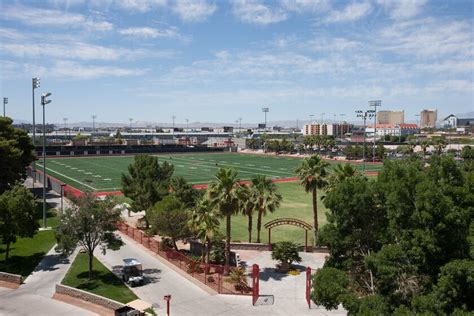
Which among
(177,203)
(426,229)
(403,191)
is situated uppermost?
(403,191)

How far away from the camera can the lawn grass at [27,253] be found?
29.5 metres

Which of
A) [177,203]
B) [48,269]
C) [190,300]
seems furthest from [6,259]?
[190,300]

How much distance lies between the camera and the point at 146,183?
127ft

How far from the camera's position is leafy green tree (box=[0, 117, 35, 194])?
4394 centimetres

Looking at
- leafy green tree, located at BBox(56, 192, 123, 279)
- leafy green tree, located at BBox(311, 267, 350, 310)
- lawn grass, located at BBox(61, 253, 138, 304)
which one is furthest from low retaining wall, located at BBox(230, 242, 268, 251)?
leafy green tree, located at BBox(311, 267, 350, 310)

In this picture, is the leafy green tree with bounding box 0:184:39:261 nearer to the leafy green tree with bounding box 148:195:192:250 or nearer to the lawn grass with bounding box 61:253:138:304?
the lawn grass with bounding box 61:253:138:304

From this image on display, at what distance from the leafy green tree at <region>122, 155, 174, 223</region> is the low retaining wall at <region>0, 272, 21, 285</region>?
1306 centimetres

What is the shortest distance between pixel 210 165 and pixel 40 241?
6934cm

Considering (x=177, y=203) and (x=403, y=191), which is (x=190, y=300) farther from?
(x=403, y=191)

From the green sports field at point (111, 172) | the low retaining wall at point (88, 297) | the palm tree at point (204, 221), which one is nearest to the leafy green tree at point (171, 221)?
the palm tree at point (204, 221)

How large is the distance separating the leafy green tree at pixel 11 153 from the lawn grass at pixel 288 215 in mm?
22243

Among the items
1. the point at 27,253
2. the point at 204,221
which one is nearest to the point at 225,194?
the point at 204,221

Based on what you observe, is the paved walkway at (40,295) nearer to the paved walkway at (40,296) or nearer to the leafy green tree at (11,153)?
the paved walkway at (40,296)

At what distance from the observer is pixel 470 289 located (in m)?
13.3
